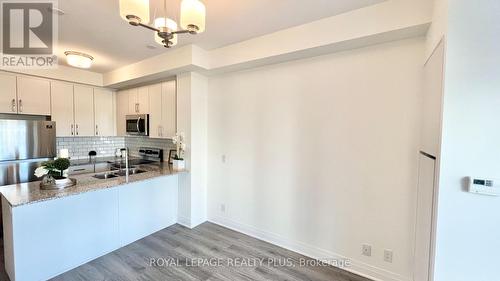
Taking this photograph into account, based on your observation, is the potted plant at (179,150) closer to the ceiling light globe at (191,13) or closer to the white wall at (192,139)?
the white wall at (192,139)

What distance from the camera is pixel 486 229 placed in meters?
1.23

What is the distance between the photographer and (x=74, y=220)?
2.26 metres

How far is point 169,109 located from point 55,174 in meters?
1.73

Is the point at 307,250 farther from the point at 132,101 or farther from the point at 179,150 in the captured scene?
the point at 132,101

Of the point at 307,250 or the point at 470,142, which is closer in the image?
the point at 470,142

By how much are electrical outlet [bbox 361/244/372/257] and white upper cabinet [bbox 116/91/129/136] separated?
178 inches

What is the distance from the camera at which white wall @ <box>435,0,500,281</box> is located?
3.95 feet

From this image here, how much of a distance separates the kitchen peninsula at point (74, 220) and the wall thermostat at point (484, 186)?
3106 mm

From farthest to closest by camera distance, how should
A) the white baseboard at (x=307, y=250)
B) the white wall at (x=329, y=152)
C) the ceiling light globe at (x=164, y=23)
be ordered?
the white baseboard at (x=307, y=250)
the white wall at (x=329, y=152)
the ceiling light globe at (x=164, y=23)

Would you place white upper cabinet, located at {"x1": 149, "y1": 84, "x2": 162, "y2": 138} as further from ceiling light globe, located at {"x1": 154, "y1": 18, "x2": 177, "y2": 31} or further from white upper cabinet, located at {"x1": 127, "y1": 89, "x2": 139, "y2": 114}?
ceiling light globe, located at {"x1": 154, "y1": 18, "x2": 177, "y2": 31}

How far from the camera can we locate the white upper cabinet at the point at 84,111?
3977mm

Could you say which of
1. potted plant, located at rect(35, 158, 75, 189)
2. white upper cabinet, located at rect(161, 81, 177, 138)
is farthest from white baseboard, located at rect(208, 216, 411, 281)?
potted plant, located at rect(35, 158, 75, 189)

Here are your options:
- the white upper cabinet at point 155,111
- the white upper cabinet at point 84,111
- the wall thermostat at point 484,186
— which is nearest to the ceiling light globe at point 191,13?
the wall thermostat at point 484,186

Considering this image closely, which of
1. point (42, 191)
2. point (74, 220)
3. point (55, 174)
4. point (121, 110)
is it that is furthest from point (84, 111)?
point (74, 220)
